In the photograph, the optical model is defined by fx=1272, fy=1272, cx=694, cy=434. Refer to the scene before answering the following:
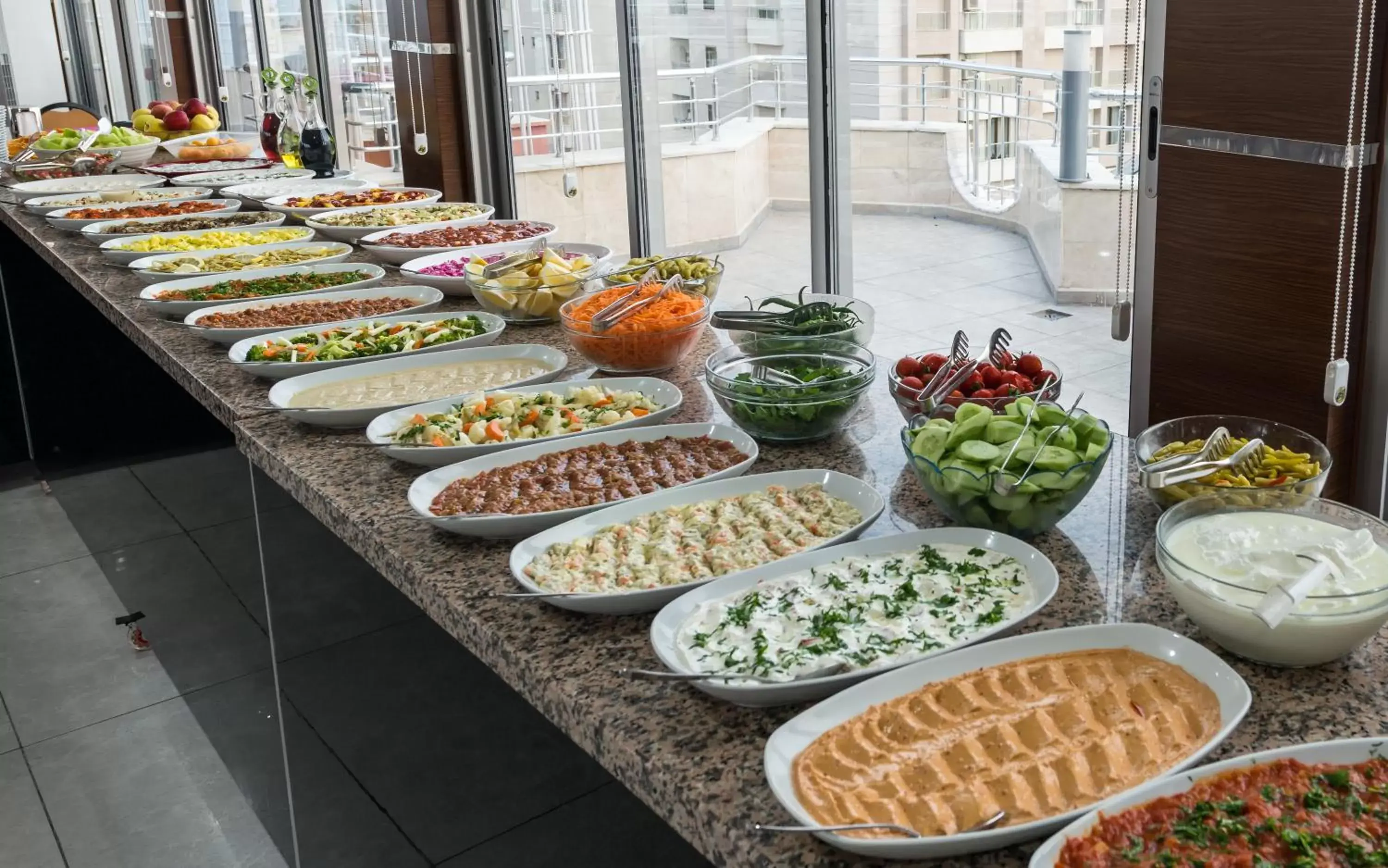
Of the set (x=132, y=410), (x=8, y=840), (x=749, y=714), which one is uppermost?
(x=749, y=714)

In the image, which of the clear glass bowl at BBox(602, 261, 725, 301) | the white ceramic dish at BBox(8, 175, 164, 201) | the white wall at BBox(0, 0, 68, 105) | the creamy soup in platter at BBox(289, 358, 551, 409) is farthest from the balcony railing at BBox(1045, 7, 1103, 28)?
the white wall at BBox(0, 0, 68, 105)

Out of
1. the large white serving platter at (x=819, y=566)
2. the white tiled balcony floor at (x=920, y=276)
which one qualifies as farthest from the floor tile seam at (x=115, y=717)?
the large white serving platter at (x=819, y=566)

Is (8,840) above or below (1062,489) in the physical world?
below

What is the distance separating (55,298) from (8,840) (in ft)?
5.05

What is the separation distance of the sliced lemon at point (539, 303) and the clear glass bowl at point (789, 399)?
59 cm

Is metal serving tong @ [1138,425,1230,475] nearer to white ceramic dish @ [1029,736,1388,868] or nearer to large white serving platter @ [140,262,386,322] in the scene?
white ceramic dish @ [1029,736,1388,868]

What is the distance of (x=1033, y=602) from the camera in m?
1.02

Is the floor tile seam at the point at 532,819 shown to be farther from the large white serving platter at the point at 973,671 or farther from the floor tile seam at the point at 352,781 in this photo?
the large white serving platter at the point at 973,671

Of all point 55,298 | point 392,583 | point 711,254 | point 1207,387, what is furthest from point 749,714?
point 55,298

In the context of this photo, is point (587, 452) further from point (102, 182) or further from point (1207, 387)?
point (102, 182)

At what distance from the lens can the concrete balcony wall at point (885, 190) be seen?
8.77 ft

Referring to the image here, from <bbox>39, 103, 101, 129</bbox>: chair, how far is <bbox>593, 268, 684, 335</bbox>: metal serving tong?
4.51 meters

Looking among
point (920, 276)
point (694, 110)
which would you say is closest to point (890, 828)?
point (920, 276)

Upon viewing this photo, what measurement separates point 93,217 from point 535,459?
2191 mm
